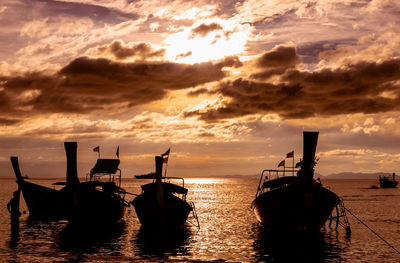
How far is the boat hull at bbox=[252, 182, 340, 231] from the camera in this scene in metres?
35.2

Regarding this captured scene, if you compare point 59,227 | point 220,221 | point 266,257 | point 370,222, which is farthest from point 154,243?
point 370,222

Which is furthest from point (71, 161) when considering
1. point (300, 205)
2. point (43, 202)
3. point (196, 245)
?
point (300, 205)

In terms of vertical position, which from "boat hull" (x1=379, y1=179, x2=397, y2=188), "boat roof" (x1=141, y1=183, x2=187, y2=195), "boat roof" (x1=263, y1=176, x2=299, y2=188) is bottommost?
"boat hull" (x1=379, y1=179, x2=397, y2=188)

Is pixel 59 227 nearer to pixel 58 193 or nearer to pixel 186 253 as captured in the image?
pixel 58 193

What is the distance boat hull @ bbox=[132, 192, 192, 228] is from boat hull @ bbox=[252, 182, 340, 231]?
7909 millimetres

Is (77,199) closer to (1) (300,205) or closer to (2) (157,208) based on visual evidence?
(2) (157,208)

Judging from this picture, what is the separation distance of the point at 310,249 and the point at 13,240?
22583 mm

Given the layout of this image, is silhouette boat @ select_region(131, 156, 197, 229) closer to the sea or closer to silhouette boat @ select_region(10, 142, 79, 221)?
the sea

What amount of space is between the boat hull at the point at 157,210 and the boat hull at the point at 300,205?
311 inches

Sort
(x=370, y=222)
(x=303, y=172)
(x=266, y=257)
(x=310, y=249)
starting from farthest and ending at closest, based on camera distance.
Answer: (x=370, y=222) → (x=303, y=172) → (x=310, y=249) → (x=266, y=257)

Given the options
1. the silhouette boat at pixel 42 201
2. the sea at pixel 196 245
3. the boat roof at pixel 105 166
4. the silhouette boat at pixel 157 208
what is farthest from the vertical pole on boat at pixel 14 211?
the boat roof at pixel 105 166

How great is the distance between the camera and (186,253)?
29.6 meters

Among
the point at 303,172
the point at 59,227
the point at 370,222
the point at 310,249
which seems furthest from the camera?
the point at 370,222

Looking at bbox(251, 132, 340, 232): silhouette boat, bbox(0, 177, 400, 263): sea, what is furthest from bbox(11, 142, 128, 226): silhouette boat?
bbox(251, 132, 340, 232): silhouette boat
